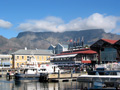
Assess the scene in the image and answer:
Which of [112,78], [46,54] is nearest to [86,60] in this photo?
[46,54]

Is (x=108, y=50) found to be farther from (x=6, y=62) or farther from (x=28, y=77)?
(x=6, y=62)

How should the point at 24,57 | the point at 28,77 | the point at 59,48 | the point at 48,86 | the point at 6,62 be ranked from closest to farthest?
the point at 48,86 → the point at 28,77 → the point at 6,62 → the point at 24,57 → the point at 59,48

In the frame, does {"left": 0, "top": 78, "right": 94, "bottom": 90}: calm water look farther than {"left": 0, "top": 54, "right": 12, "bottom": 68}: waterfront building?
No

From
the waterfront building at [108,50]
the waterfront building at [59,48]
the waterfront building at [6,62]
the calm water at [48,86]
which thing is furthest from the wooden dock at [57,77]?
the waterfront building at [59,48]

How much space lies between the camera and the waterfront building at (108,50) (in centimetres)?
7494

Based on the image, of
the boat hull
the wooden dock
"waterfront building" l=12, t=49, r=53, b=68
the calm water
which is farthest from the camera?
"waterfront building" l=12, t=49, r=53, b=68

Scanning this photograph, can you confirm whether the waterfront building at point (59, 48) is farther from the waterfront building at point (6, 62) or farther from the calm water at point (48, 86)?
the calm water at point (48, 86)

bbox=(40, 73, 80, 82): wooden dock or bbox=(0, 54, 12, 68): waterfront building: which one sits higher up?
bbox=(0, 54, 12, 68): waterfront building

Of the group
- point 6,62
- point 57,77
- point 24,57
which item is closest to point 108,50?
point 57,77

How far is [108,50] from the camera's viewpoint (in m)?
77.9

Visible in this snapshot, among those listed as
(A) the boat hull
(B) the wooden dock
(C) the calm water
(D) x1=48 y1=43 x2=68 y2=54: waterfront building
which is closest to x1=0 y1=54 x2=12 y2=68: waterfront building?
(D) x1=48 y1=43 x2=68 y2=54: waterfront building

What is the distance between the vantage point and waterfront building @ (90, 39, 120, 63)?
2950 inches

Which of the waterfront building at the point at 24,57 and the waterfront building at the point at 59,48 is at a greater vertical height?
the waterfront building at the point at 59,48

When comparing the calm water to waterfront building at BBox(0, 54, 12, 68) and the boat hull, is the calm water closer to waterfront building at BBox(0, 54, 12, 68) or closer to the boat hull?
the boat hull
